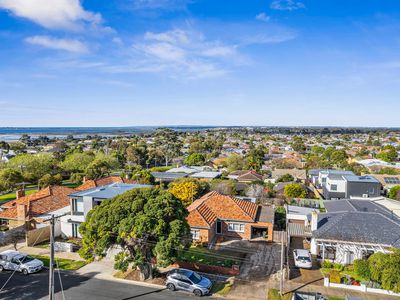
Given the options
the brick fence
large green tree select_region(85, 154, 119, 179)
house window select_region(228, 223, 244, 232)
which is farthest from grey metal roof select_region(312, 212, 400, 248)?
large green tree select_region(85, 154, 119, 179)

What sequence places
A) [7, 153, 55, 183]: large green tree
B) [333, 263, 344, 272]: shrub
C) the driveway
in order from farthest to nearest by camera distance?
1. [7, 153, 55, 183]: large green tree
2. [333, 263, 344, 272]: shrub
3. the driveway

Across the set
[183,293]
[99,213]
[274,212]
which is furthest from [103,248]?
[274,212]

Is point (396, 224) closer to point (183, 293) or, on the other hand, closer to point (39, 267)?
point (183, 293)

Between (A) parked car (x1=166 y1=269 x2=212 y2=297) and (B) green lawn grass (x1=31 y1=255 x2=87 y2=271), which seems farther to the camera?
(B) green lawn grass (x1=31 y1=255 x2=87 y2=271)

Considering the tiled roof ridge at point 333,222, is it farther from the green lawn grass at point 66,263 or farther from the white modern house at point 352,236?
the green lawn grass at point 66,263

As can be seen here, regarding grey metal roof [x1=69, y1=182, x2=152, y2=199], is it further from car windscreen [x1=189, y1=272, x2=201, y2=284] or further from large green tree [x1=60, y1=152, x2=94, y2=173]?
large green tree [x1=60, y1=152, x2=94, y2=173]

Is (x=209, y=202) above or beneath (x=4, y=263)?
above
